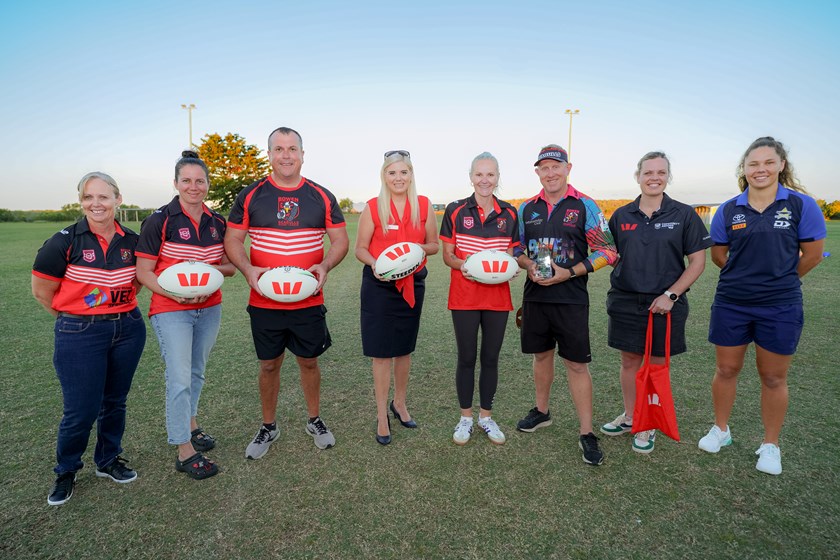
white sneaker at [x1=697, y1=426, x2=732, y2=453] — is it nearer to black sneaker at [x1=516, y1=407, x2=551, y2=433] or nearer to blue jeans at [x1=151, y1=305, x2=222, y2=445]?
black sneaker at [x1=516, y1=407, x2=551, y2=433]

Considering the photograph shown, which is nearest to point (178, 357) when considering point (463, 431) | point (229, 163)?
point (463, 431)

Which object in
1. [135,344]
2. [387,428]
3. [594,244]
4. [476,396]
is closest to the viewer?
[135,344]

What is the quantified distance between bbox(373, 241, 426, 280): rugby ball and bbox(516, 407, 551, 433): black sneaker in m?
1.54

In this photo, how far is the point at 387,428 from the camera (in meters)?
3.71

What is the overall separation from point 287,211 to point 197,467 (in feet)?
5.93

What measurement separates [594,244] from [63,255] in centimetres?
335

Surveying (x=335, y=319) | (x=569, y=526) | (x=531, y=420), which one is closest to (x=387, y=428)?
(x=531, y=420)

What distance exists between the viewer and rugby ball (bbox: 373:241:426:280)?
11.1ft

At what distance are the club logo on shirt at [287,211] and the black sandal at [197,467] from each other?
1.67m

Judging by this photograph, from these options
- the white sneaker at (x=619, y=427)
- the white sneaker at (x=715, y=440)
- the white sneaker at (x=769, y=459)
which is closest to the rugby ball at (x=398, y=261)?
the white sneaker at (x=619, y=427)

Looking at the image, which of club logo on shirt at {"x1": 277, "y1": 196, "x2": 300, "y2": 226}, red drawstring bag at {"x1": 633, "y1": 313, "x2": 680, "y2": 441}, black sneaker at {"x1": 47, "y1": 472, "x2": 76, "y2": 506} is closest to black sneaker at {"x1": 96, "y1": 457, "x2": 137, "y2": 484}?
black sneaker at {"x1": 47, "y1": 472, "x2": 76, "y2": 506}

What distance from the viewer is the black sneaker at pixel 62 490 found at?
2871 millimetres

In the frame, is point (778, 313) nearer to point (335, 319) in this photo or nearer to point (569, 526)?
point (569, 526)

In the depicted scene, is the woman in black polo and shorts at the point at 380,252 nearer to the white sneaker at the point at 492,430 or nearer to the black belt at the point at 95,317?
the white sneaker at the point at 492,430
